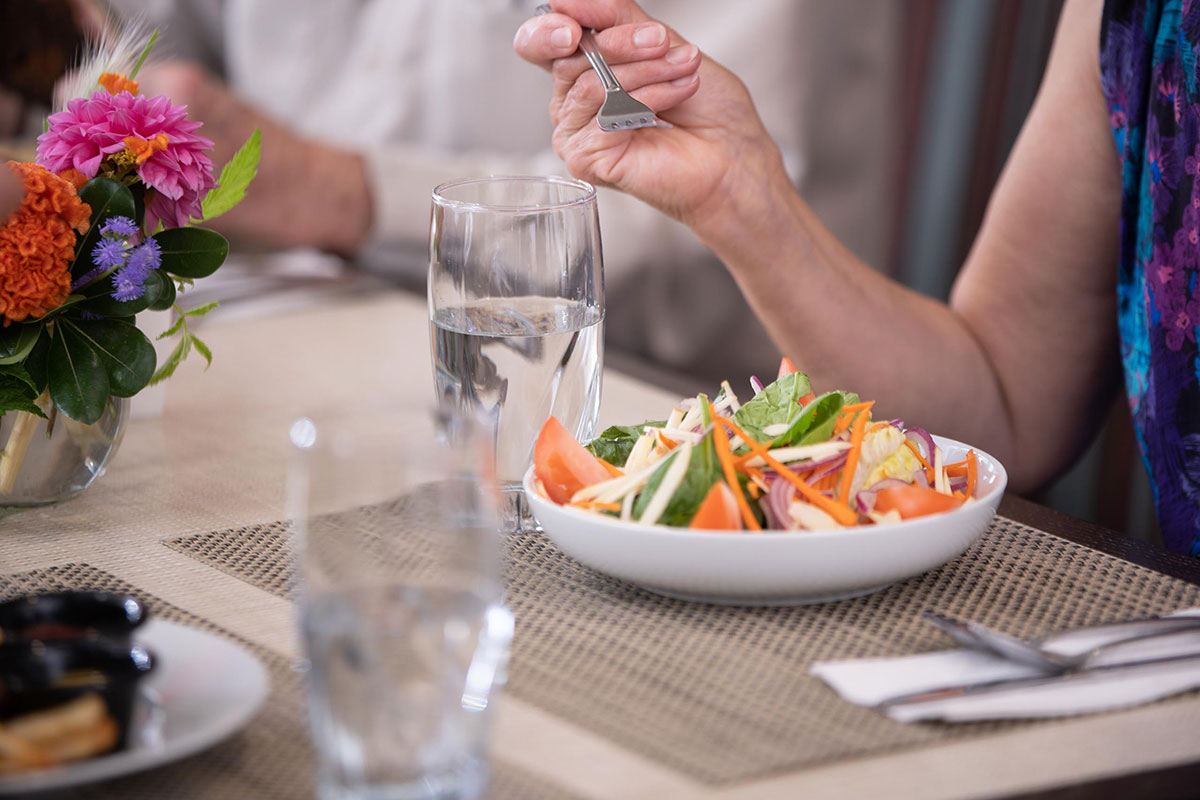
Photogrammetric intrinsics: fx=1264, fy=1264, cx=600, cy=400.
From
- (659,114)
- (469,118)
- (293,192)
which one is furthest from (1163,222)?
(469,118)

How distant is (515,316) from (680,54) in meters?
0.25

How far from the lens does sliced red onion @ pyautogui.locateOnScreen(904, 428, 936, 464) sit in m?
0.65

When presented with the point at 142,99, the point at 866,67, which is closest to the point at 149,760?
the point at 142,99

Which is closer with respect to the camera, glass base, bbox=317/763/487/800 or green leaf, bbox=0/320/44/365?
glass base, bbox=317/763/487/800

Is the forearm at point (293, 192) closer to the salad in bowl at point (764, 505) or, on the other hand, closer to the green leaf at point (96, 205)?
the green leaf at point (96, 205)

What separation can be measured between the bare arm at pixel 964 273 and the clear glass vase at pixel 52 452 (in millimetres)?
356

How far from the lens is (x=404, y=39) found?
2.27 meters

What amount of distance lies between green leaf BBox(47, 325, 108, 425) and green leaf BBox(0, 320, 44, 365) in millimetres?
18

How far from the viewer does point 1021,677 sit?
508mm

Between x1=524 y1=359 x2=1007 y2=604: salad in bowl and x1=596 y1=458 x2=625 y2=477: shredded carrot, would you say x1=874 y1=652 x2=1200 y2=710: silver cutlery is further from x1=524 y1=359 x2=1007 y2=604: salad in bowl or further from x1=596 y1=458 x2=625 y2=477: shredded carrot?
x1=596 y1=458 x2=625 y2=477: shredded carrot

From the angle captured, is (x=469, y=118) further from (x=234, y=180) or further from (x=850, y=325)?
(x=234, y=180)

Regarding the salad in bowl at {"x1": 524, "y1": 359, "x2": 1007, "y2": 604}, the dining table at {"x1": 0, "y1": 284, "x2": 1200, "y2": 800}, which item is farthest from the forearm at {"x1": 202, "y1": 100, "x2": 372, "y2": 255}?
the salad in bowl at {"x1": 524, "y1": 359, "x2": 1007, "y2": 604}

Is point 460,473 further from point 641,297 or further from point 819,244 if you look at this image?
point 641,297

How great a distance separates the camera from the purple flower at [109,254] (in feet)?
2.22
